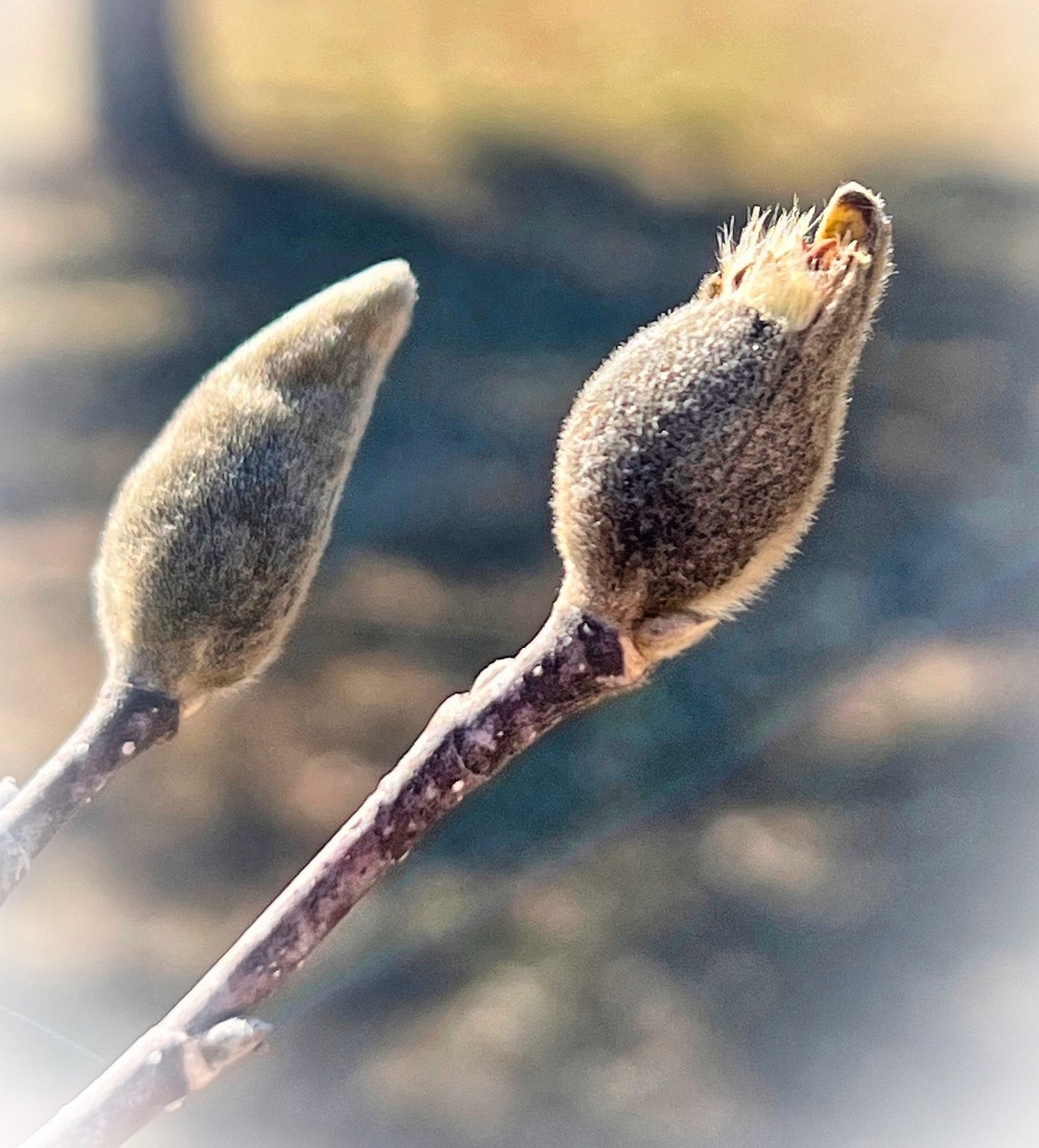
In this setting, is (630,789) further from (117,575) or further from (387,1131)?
(117,575)

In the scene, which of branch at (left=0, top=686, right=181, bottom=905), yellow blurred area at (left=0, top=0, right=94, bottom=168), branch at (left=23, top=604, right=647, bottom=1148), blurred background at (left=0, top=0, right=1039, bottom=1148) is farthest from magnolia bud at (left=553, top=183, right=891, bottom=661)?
yellow blurred area at (left=0, top=0, right=94, bottom=168)

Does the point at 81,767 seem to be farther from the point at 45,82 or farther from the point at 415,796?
the point at 45,82

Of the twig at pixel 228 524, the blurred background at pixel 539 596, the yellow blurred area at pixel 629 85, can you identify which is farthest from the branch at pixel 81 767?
the yellow blurred area at pixel 629 85

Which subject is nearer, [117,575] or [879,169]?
[117,575]

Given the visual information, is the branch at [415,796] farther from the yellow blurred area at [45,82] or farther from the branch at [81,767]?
the yellow blurred area at [45,82]

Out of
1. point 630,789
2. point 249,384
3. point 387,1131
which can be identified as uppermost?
point 630,789

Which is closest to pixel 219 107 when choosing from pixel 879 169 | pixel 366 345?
pixel 879 169

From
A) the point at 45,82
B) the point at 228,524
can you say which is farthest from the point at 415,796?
the point at 45,82
